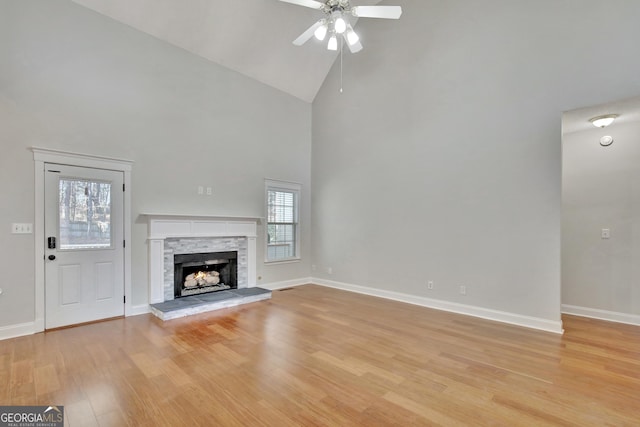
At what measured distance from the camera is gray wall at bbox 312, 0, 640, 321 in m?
3.75

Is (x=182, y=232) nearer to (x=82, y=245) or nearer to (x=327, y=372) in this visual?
(x=82, y=245)

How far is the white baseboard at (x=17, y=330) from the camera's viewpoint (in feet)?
11.5

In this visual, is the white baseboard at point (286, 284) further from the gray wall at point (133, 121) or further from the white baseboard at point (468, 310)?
the white baseboard at point (468, 310)

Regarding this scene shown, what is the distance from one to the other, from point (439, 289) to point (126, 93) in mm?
5703

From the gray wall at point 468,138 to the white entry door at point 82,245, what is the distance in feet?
12.9

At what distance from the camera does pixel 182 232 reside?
193 inches

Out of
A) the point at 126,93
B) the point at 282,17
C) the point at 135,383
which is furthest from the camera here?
the point at 282,17

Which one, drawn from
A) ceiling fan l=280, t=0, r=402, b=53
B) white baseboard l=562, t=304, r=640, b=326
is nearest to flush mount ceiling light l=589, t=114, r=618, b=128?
white baseboard l=562, t=304, r=640, b=326

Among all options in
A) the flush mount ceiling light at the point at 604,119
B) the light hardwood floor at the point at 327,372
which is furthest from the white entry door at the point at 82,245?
the flush mount ceiling light at the point at 604,119

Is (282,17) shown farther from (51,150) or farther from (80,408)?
(80,408)

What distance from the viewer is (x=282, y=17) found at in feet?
17.4

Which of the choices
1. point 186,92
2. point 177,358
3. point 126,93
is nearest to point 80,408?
point 177,358

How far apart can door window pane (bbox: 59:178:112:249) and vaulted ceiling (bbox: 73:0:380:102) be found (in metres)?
2.48

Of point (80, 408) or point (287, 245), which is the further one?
point (287, 245)
